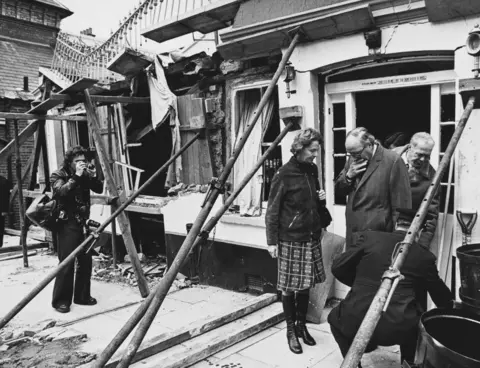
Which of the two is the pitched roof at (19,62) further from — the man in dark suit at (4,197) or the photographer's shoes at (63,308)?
the photographer's shoes at (63,308)

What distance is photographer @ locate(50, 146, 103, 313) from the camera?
20.0 ft

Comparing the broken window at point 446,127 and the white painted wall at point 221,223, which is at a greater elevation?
the broken window at point 446,127

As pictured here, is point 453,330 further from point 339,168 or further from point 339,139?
point 339,139

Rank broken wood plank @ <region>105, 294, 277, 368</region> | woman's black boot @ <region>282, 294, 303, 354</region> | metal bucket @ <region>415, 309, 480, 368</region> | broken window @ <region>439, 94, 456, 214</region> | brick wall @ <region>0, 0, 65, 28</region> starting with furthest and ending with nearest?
brick wall @ <region>0, 0, 65, 28</region> → broken window @ <region>439, 94, 456, 214</region> → woman's black boot @ <region>282, 294, 303, 354</region> → broken wood plank @ <region>105, 294, 277, 368</region> → metal bucket @ <region>415, 309, 480, 368</region>

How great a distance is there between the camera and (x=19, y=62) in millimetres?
15578

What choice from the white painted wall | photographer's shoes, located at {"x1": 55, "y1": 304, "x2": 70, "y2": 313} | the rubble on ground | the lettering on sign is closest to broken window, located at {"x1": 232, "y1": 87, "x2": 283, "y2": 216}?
the white painted wall

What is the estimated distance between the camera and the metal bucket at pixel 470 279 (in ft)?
10.7

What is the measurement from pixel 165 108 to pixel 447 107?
4612mm

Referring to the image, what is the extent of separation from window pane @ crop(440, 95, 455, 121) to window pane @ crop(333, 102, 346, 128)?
1.18m

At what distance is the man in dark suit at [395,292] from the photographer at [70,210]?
407 centimetres

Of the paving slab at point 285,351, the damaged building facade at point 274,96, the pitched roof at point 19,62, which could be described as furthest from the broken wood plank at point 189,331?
the pitched roof at point 19,62

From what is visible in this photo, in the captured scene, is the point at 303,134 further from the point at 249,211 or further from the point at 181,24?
the point at 181,24

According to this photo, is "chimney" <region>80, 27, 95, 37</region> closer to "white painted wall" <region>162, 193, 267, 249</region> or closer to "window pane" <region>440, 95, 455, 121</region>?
"white painted wall" <region>162, 193, 267, 249</region>

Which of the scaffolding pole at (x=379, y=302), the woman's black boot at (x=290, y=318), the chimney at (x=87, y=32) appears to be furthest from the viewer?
the chimney at (x=87, y=32)
